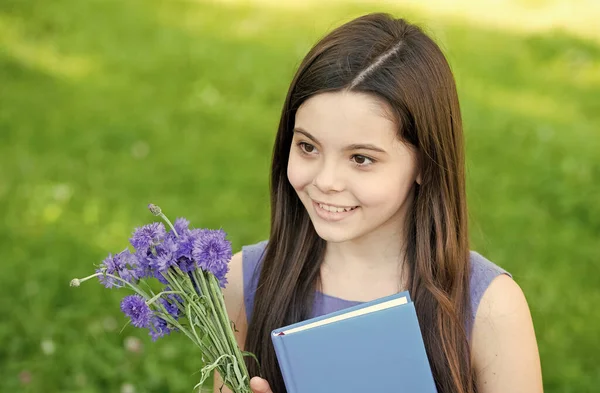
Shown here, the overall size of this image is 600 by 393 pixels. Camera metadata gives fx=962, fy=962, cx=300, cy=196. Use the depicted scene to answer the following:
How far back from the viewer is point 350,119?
2.12m

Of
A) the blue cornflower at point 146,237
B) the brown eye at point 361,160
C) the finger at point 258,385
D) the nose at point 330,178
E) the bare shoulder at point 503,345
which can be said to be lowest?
the bare shoulder at point 503,345

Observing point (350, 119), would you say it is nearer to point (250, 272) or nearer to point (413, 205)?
point (413, 205)

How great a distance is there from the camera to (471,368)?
238cm

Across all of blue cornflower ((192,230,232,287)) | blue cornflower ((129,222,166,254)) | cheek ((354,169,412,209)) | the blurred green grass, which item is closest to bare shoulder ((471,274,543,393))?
cheek ((354,169,412,209))

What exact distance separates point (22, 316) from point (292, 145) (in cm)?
192

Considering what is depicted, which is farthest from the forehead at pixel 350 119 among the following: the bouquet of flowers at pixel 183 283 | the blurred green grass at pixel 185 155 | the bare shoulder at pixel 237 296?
the blurred green grass at pixel 185 155

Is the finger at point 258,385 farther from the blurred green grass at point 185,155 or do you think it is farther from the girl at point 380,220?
the blurred green grass at point 185,155

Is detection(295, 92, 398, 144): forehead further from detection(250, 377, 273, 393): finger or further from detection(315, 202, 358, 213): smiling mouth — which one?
detection(250, 377, 273, 393): finger

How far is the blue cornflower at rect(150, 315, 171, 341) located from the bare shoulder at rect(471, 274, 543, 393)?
820mm

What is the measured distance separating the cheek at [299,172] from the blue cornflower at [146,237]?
0.41 m

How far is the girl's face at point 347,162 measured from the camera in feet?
6.98

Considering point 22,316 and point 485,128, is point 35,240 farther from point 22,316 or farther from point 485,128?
point 485,128

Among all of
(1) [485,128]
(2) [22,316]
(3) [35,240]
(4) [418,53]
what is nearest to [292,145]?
(4) [418,53]

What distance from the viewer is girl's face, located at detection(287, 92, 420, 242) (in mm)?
2129
